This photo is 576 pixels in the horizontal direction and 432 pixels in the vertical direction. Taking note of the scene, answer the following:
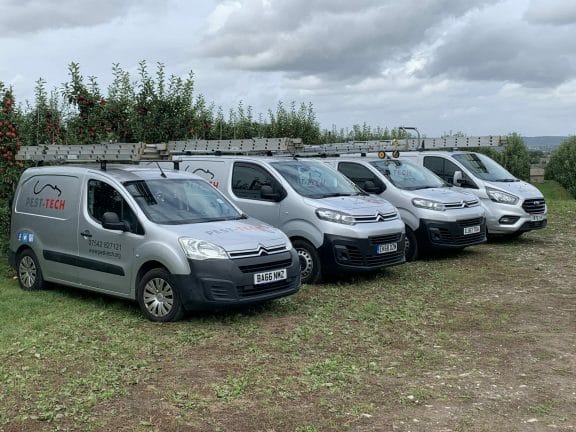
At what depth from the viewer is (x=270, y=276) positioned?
22.8 feet

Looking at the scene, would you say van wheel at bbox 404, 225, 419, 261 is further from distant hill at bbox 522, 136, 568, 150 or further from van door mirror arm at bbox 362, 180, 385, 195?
distant hill at bbox 522, 136, 568, 150

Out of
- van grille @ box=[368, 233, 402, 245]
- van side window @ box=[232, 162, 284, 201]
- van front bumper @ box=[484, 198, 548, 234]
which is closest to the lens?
van grille @ box=[368, 233, 402, 245]

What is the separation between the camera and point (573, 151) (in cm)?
3281

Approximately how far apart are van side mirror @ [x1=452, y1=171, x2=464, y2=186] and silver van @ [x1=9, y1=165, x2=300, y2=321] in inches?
252

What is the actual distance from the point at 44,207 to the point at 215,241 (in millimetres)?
2919

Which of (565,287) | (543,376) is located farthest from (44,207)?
(565,287)

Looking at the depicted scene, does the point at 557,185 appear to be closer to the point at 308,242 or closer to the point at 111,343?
the point at 308,242

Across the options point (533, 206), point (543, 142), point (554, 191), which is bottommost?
point (554, 191)

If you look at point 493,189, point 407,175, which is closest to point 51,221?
point 407,175

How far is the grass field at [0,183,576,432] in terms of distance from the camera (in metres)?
4.49

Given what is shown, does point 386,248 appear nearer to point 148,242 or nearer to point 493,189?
point 148,242

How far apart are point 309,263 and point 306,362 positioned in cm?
332

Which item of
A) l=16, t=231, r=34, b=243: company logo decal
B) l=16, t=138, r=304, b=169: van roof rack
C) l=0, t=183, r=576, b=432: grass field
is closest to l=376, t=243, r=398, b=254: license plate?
l=0, t=183, r=576, b=432: grass field

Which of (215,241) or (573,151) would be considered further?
(573,151)
